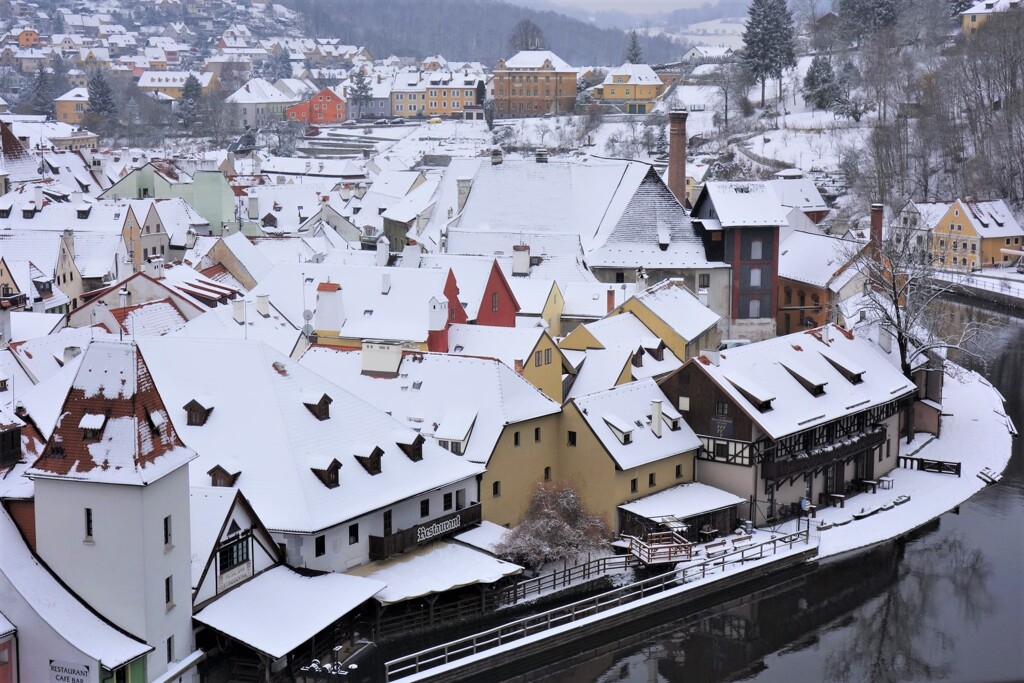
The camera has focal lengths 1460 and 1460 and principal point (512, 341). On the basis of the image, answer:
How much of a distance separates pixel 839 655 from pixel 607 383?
13462 millimetres

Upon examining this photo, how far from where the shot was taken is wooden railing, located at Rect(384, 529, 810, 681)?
32750 mm

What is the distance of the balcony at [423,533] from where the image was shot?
3550 centimetres

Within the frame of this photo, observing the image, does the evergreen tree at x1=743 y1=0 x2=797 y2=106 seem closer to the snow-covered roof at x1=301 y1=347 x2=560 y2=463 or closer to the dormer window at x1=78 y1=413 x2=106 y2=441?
the snow-covered roof at x1=301 y1=347 x2=560 y2=463

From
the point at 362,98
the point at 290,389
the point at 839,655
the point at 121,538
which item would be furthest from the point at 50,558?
the point at 362,98

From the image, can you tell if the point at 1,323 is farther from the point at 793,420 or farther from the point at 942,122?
the point at 942,122

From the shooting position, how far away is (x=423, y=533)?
1444 inches

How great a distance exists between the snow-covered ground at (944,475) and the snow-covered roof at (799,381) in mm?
2858

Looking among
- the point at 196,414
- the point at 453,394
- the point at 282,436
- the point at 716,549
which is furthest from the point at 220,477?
the point at 716,549

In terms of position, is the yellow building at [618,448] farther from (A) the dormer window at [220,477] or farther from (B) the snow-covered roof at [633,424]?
(A) the dormer window at [220,477]

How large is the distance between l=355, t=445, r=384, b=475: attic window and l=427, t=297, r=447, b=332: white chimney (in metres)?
13.8

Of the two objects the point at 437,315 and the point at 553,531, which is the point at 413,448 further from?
the point at 437,315

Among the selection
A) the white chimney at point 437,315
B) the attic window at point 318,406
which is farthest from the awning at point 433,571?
the white chimney at point 437,315

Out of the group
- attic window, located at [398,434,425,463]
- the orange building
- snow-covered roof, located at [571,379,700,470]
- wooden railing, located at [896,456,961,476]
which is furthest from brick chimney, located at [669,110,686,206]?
the orange building

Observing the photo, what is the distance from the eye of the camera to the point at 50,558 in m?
29.0
